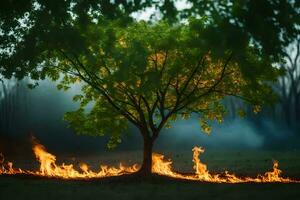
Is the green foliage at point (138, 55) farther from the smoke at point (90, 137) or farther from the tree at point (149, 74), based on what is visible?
the smoke at point (90, 137)

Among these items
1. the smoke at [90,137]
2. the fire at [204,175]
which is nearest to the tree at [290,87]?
the smoke at [90,137]

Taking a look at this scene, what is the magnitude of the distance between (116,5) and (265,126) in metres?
48.8

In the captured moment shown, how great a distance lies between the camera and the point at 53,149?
2007 inches

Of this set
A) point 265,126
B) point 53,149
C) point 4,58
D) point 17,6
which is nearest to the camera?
point 17,6

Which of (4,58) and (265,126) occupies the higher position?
(265,126)

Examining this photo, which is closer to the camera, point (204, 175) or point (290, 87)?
point (204, 175)

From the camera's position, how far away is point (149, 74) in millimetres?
18219

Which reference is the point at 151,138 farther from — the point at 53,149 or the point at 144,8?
the point at 53,149

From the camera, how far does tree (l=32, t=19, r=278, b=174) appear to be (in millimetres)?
18078

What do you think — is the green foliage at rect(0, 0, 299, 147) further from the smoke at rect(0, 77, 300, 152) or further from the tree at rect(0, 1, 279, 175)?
the smoke at rect(0, 77, 300, 152)

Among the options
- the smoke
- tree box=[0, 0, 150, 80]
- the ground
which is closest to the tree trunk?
the ground

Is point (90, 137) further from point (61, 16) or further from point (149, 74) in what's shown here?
point (61, 16)

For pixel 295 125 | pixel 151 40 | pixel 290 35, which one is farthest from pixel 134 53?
pixel 295 125

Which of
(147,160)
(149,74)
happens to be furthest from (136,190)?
(149,74)
